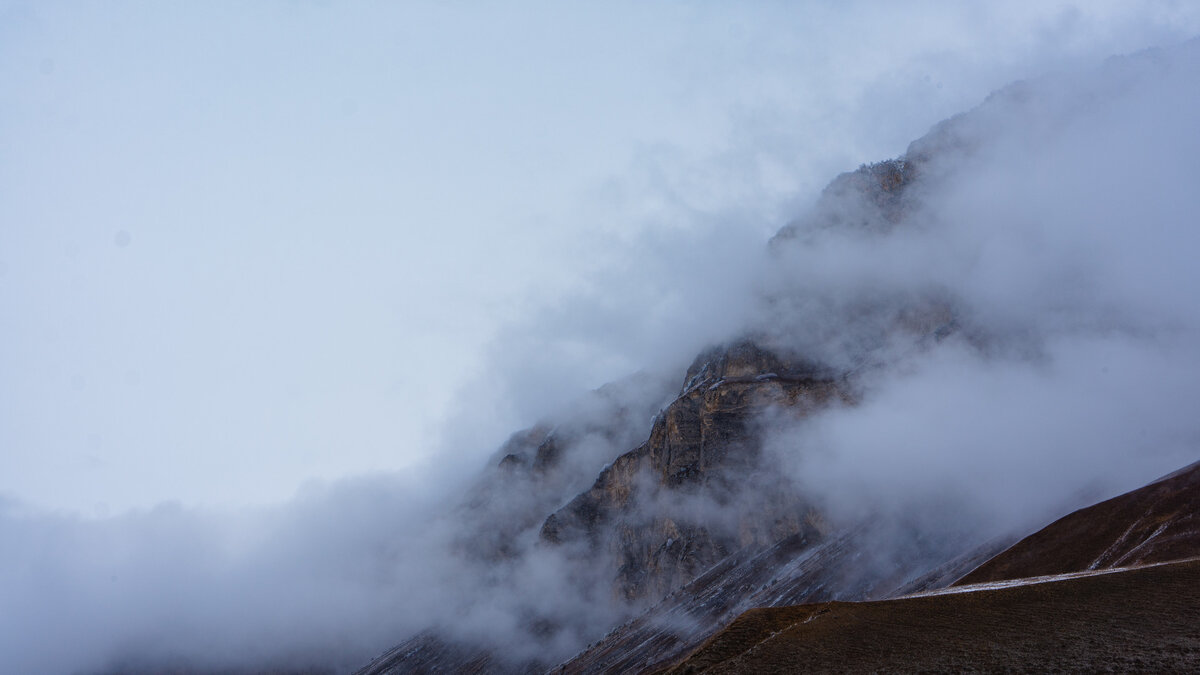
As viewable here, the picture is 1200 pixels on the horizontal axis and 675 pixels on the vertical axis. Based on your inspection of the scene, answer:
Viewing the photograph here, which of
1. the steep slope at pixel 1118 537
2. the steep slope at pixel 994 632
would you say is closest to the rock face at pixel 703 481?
the steep slope at pixel 1118 537

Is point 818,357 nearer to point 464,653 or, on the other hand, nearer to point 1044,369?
point 1044,369

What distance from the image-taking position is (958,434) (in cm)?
13775

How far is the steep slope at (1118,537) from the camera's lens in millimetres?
61469

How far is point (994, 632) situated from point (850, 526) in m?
82.7

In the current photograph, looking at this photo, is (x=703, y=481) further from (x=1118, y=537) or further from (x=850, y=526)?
(x=1118, y=537)

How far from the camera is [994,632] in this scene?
42125 mm

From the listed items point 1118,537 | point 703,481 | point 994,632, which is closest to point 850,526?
point 703,481

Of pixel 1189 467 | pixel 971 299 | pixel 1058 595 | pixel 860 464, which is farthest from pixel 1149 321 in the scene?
pixel 1058 595

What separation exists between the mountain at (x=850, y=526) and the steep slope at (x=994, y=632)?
8.0 inches

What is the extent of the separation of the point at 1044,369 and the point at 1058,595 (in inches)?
4160

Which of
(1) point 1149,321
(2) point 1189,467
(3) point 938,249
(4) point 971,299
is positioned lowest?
(2) point 1189,467

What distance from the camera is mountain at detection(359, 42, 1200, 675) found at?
44562 millimetres

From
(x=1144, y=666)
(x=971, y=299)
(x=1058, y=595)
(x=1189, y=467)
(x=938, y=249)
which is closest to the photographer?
(x=1144, y=666)

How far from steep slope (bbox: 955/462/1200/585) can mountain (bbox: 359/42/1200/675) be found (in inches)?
11.9
